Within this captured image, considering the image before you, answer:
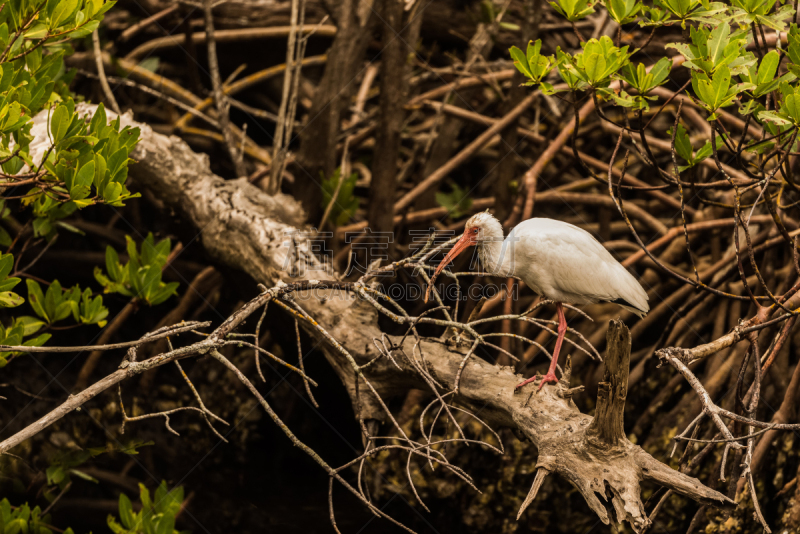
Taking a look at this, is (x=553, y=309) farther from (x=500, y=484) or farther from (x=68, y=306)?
(x=68, y=306)

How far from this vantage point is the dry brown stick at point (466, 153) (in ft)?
14.9

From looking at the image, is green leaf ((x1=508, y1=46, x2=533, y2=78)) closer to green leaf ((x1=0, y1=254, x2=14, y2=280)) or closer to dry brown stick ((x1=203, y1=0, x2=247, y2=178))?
green leaf ((x1=0, y1=254, x2=14, y2=280))

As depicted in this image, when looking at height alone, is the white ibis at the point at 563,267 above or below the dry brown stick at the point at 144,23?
below

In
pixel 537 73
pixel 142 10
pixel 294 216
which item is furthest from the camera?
pixel 142 10

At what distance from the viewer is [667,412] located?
3939mm

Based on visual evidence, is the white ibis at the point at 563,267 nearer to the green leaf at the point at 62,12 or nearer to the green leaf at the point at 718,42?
the green leaf at the point at 718,42

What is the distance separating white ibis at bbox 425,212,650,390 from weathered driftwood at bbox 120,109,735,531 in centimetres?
44

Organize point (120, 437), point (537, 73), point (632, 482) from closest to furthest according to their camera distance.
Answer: point (632, 482) → point (537, 73) → point (120, 437)

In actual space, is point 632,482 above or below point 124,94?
below

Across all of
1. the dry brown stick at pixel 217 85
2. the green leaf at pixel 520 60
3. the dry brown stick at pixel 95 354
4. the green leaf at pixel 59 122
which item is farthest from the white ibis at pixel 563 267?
the dry brown stick at pixel 95 354

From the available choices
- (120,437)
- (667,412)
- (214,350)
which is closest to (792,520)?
(667,412)

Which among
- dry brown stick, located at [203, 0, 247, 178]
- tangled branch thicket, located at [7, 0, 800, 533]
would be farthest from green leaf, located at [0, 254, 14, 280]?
dry brown stick, located at [203, 0, 247, 178]

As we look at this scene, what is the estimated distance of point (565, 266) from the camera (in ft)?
9.33

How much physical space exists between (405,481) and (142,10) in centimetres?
457
